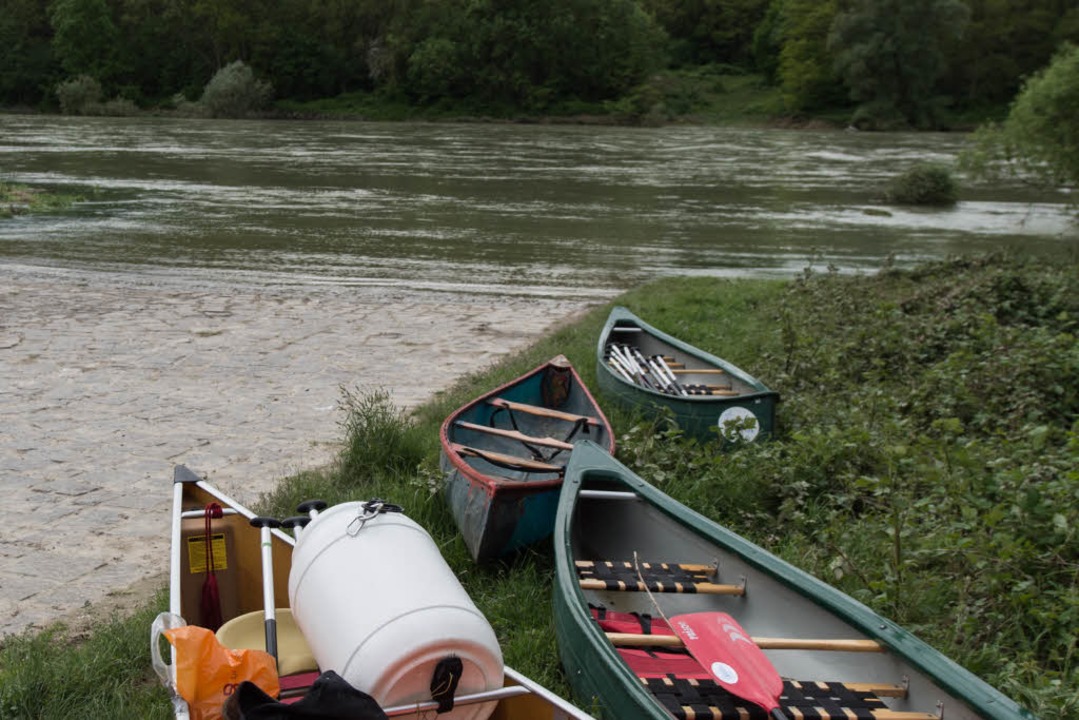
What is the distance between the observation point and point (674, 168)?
1378 inches

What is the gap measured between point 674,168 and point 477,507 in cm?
3098

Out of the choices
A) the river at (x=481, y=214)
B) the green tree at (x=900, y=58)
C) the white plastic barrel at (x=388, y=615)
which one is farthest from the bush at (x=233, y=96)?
the white plastic barrel at (x=388, y=615)

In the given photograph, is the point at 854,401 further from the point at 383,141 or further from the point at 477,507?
the point at 383,141

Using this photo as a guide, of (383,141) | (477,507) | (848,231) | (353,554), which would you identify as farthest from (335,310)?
(383,141)

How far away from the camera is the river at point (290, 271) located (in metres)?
6.70

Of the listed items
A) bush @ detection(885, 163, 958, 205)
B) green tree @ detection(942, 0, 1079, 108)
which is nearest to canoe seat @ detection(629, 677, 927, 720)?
bush @ detection(885, 163, 958, 205)

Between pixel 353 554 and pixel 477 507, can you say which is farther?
pixel 477 507

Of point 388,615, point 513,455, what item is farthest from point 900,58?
point 388,615

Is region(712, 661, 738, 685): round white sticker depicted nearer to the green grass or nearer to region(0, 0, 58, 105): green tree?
the green grass

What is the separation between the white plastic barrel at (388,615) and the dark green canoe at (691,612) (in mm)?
536

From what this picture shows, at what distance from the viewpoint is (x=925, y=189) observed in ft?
89.1

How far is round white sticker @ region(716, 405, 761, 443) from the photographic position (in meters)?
6.88

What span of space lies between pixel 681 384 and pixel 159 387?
4.26 m

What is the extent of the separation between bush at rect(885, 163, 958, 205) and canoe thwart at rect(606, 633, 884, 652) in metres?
25.2
